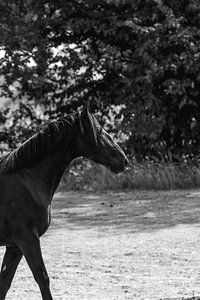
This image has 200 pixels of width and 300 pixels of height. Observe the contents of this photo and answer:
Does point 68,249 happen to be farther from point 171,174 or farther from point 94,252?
point 171,174

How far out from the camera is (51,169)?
240 inches

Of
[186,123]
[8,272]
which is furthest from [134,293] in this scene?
[186,123]

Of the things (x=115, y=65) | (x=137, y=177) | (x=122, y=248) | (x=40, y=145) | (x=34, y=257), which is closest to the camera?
(x=34, y=257)

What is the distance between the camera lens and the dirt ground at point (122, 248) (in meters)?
7.18

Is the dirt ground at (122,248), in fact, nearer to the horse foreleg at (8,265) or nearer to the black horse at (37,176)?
the horse foreleg at (8,265)

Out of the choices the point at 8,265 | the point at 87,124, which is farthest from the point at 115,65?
the point at 8,265

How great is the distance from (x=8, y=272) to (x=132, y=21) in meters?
9.54

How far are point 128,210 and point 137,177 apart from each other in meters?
2.60

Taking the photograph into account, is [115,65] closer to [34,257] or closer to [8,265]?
[8,265]

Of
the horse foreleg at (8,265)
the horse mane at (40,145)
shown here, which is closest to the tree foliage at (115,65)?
the horse mane at (40,145)

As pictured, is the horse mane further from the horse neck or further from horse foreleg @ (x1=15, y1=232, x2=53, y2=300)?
horse foreleg @ (x1=15, y1=232, x2=53, y2=300)

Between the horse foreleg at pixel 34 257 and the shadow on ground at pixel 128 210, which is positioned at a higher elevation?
the horse foreleg at pixel 34 257

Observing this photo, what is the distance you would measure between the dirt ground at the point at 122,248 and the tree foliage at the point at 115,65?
189 cm

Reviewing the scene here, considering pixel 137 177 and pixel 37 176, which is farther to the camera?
pixel 137 177
